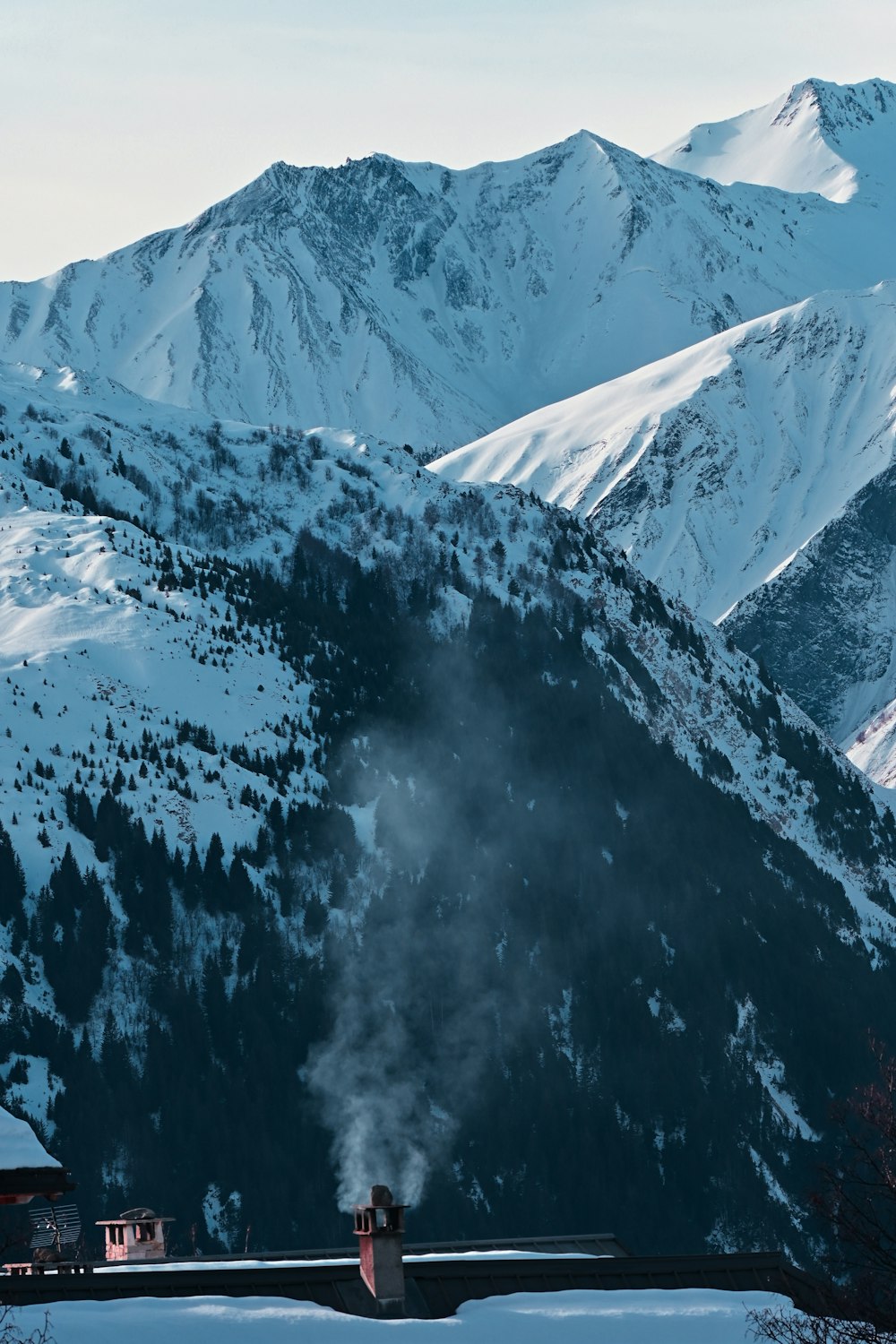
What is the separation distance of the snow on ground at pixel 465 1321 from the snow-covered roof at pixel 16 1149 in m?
5.04

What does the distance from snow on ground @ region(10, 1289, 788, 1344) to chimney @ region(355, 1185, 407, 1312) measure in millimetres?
1821

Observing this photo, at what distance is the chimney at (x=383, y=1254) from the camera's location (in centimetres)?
6575

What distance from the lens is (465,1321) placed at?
65.2 m

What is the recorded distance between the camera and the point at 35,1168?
5528cm

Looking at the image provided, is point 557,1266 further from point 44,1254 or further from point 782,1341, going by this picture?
point 44,1254

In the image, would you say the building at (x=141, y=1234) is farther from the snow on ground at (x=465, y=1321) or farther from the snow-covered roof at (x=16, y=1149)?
the snow-covered roof at (x=16, y=1149)

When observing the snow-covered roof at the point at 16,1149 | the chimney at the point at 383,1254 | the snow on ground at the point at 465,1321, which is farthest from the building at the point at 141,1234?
the snow-covered roof at the point at 16,1149

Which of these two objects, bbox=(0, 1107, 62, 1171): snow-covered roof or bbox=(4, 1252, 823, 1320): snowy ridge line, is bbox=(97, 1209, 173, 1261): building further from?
bbox=(0, 1107, 62, 1171): snow-covered roof

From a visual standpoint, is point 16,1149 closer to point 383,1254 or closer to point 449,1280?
point 383,1254

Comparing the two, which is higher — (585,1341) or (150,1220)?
(150,1220)

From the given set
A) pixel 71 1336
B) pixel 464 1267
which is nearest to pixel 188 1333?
pixel 71 1336

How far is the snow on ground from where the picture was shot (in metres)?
59.7

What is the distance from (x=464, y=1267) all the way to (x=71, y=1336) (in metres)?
14.7

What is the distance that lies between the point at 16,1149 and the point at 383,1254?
45.8ft
